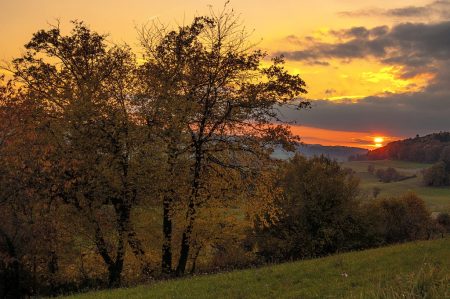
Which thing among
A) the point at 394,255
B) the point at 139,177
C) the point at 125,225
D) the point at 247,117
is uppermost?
the point at 247,117

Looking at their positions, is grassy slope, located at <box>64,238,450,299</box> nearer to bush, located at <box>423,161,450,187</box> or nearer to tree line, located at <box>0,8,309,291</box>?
tree line, located at <box>0,8,309,291</box>

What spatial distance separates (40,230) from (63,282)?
5.01m

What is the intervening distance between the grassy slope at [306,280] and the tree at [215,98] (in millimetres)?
8670

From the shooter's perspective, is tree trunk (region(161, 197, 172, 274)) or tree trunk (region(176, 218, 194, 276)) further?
tree trunk (region(176, 218, 194, 276))

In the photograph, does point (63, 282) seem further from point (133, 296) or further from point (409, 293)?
point (409, 293)

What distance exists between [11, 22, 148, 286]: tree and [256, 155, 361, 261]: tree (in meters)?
30.9

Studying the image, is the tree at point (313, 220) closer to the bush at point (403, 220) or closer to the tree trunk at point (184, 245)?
the bush at point (403, 220)

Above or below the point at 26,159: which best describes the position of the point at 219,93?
above

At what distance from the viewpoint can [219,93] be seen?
93.3 ft

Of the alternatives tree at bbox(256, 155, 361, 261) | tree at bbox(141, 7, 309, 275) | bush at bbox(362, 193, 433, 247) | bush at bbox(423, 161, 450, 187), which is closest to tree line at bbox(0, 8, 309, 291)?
tree at bbox(141, 7, 309, 275)

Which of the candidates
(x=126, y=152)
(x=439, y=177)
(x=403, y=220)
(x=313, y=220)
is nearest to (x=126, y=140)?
(x=126, y=152)

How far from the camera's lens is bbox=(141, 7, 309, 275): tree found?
28141mm

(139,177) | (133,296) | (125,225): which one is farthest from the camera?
(125,225)

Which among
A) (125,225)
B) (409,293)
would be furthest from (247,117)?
(409,293)
